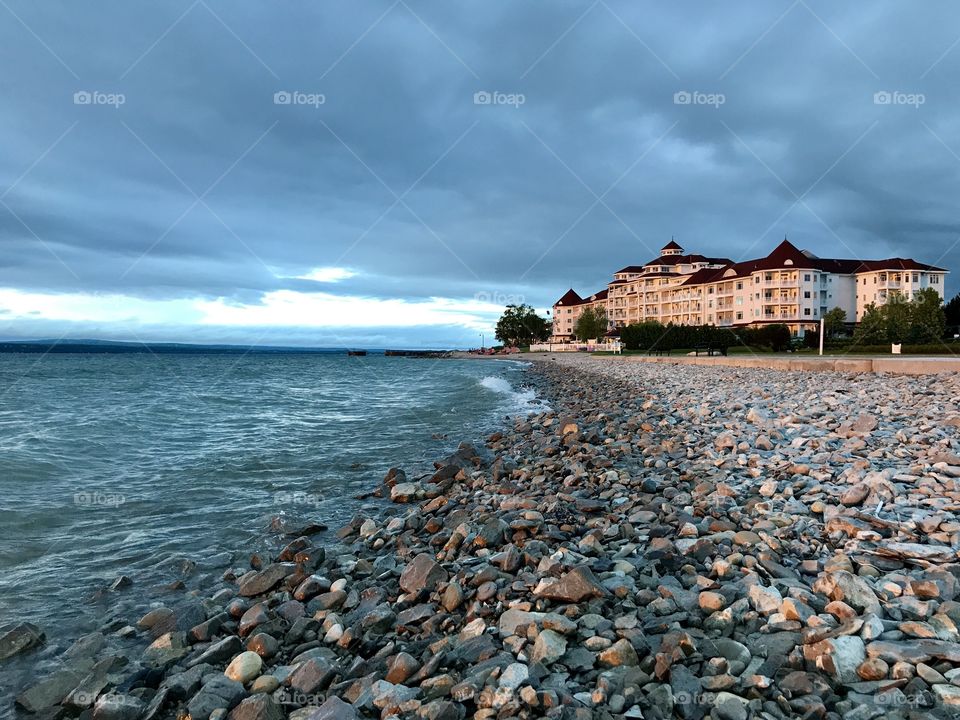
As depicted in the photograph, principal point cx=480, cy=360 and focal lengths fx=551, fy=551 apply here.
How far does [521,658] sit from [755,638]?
1.51 metres

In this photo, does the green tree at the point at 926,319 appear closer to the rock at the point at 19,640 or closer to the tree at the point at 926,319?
the tree at the point at 926,319

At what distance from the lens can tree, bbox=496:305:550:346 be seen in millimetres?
157250

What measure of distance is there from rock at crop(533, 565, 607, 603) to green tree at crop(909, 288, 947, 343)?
6526cm

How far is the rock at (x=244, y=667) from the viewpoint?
12.6 ft

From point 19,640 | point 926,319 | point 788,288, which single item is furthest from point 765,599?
point 788,288

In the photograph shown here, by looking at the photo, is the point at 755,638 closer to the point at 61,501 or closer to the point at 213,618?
the point at 213,618

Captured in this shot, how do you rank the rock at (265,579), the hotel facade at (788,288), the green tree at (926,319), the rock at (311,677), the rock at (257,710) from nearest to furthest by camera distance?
the rock at (257,710) → the rock at (311,677) → the rock at (265,579) → the green tree at (926,319) → the hotel facade at (788,288)

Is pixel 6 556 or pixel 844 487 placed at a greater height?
pixel 844 487

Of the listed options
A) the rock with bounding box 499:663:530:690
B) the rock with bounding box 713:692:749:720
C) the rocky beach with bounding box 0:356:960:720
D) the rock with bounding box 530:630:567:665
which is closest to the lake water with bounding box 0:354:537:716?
the rocky beach with bounding box 0:356:960:720

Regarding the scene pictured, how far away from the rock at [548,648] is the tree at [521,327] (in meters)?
153

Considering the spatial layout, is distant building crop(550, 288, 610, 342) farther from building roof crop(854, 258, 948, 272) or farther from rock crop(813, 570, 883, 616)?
rock crop(813, 570, 883, 616)

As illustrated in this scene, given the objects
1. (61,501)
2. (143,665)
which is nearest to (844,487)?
(143,665)

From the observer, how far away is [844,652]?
3.21m

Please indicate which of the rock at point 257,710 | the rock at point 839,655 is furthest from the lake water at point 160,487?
the rock at point 839,655
